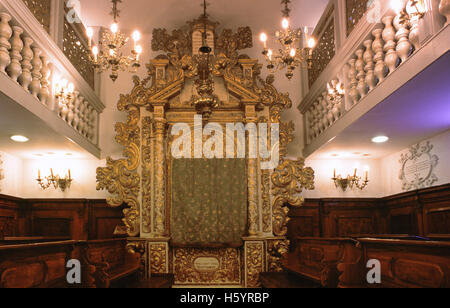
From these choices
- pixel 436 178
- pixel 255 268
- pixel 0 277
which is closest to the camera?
pixel 0 277

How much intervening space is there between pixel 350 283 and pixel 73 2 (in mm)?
6748

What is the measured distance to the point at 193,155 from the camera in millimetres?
8453

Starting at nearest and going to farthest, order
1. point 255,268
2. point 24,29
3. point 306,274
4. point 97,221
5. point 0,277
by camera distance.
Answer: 1. point 0,277
2. point 24,29
3. point 306,274
4. point 255,268
5. point 97,221

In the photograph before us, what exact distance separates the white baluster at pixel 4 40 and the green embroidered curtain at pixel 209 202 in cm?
381

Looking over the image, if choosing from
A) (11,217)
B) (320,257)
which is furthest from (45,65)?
(320,257)

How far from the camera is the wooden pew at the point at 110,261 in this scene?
5754 mm

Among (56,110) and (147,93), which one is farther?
(147,93)

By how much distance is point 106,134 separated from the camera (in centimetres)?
920

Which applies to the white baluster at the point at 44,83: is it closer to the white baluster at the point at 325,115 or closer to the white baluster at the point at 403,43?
the white baluster at the point at 325,115

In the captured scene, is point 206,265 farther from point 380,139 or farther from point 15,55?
point 15,55

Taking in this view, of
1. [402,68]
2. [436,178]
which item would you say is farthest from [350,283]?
[436,178]

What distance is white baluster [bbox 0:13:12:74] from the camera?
16.8 feet

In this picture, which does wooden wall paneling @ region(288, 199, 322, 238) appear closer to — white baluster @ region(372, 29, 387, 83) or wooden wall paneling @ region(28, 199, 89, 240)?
white baluster @ region(372, 29, 387, 83)

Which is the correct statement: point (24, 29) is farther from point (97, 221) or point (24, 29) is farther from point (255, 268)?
point (255, 268)
